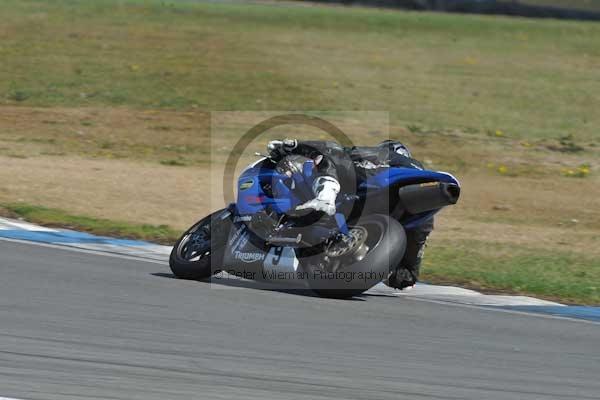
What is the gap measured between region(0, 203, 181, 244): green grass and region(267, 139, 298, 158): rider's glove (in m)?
2.74

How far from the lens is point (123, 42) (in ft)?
80.4

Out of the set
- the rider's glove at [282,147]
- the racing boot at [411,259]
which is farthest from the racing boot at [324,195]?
the racing boot at [411,259]

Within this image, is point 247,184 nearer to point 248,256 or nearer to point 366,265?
point 248,256

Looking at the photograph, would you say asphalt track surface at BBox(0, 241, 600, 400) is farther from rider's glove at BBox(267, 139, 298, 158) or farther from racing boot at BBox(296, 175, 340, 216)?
rider's glove at BBox(267, 139, 298, 158)

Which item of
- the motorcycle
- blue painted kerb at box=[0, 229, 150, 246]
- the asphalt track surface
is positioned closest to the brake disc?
the motorcycle

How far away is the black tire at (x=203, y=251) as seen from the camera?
820 centimetres

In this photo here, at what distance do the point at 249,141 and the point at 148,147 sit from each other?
1775 mm

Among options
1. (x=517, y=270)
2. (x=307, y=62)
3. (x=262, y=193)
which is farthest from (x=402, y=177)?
(x=307, y=62)

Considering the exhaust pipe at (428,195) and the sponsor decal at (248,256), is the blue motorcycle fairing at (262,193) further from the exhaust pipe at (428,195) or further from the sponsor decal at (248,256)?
the exhaust pipe at (428,195)

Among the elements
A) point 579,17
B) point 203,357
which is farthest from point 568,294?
point 579,17

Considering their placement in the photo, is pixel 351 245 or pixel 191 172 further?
pixel 191 172

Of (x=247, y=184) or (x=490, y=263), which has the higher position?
(x=247, y=184)

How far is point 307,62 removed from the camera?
23.9 m

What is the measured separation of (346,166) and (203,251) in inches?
50.0
